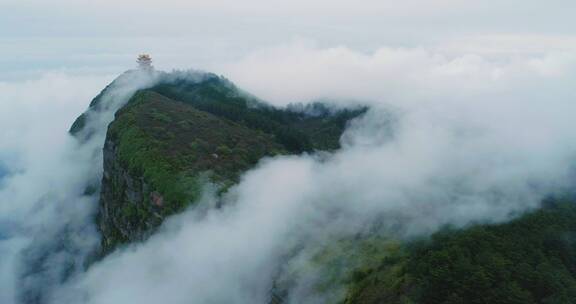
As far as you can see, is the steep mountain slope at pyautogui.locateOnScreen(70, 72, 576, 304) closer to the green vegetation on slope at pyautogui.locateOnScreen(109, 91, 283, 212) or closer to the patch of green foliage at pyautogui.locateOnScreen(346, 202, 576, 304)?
the patch of green foliage at pyautogui.locateOnScreen(346, 202, 576, 304)

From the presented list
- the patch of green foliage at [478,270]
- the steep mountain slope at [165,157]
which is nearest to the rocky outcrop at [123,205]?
the steep mountain slope at [165,157]

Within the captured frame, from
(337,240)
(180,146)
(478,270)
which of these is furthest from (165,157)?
(478,270)

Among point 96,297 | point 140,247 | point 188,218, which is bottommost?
point 96,297

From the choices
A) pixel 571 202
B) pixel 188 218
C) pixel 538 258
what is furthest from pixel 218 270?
pixel 571 202

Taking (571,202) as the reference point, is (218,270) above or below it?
below

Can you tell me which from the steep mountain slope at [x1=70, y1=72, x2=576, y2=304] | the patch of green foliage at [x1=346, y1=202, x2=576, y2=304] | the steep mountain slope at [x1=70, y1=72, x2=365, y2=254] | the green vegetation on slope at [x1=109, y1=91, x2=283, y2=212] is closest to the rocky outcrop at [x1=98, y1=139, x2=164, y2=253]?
the steep mountain slope at [x1=70, y1=72, x2=365, y2=254]

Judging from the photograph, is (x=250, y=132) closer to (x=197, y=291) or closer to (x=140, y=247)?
(x=140, y=247)

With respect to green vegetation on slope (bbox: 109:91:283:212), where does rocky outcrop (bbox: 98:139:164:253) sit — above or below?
below

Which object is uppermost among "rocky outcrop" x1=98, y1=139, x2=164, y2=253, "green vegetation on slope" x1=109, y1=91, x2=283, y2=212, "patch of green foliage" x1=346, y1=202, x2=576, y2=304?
"patch of green foliage" x1=346, y1=202, x2=576, y2=304

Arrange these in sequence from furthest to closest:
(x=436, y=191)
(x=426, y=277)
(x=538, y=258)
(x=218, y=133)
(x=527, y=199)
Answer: (x=218, y=133), (x=436, y=191), (x=527, y=199), (x=538, y=258), (x=426, y=277)
